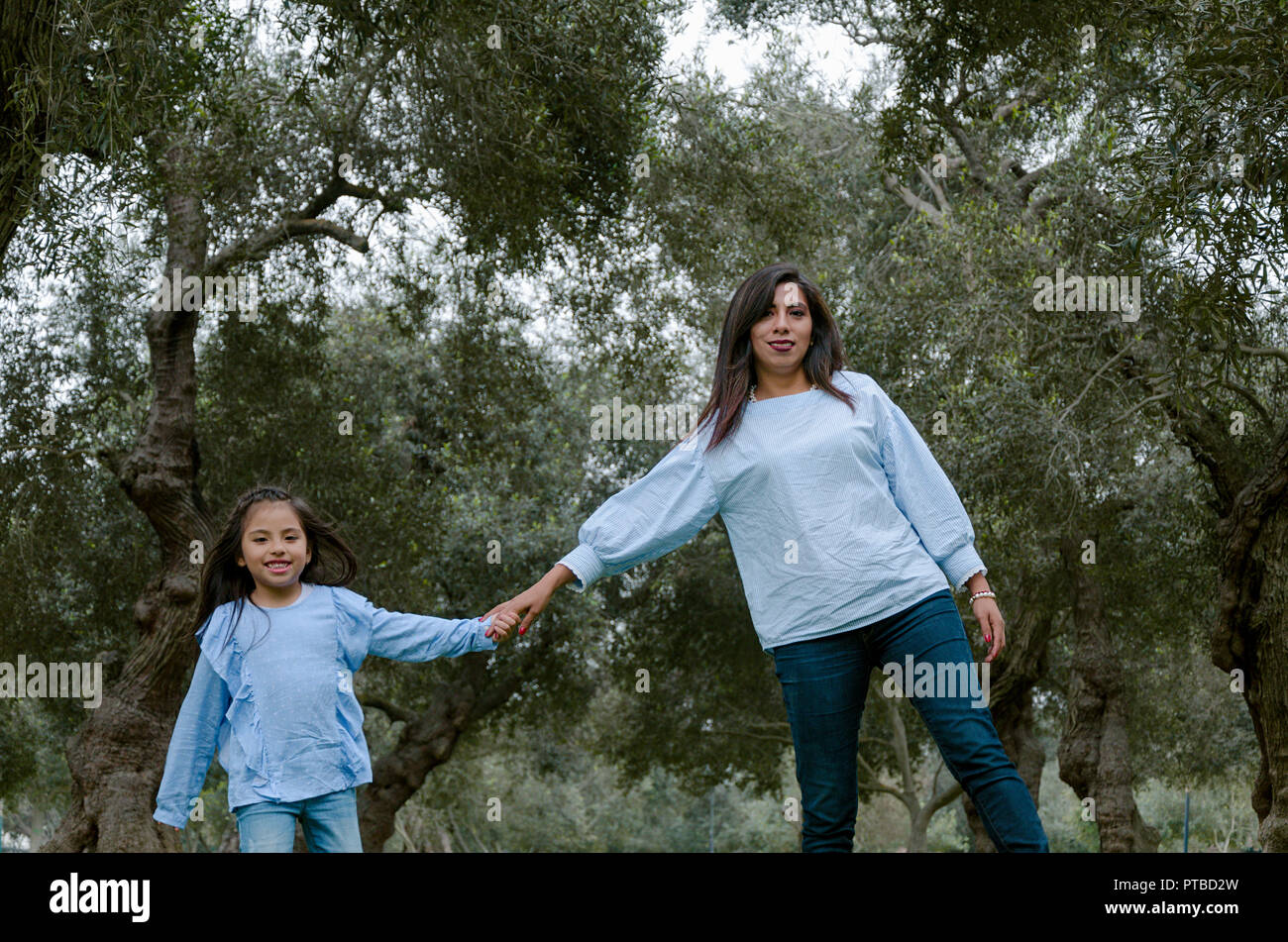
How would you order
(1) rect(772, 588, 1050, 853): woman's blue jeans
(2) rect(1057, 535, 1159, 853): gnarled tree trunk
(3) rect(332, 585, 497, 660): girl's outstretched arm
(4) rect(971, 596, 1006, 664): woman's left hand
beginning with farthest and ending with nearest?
1. (2) rect(1057, 535, 1159, 853): gnarled tree trunk
2. (3) rect(332, 585, 497, 660): girl's outstretched arm
3. (4) rect(971, 596, 1006, 664): woman's left hand
4. (1) rect(772, 588, 1050, 853): woman's blue jeans

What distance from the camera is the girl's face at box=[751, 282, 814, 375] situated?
3.67 m

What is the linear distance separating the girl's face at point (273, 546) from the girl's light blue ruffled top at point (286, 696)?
0.10 meters

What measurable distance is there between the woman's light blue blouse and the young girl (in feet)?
1.88

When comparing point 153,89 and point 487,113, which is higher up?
point 487,113

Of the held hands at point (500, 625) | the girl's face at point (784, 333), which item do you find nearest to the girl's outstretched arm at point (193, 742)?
the held hands at point (500, 625)

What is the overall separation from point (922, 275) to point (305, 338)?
20.7ft

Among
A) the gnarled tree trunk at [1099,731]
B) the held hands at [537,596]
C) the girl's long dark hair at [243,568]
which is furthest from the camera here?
the gnarled tree trunk at [1099,731]

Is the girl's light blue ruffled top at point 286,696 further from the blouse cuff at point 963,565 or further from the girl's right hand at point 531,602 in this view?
the blouse cuff at point 963,565

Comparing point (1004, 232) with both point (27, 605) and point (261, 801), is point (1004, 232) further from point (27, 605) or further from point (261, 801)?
point (27, 605)

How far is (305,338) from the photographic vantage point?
13023 mm

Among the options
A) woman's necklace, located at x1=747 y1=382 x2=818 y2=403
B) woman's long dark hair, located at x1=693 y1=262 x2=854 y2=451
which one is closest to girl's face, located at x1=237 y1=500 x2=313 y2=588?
woman's long dark hair, located at x1=693 y1=262 x2=854 y2=451

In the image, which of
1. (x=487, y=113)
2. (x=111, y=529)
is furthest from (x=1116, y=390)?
(x=111, y=529)

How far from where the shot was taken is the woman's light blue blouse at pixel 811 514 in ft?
11.1

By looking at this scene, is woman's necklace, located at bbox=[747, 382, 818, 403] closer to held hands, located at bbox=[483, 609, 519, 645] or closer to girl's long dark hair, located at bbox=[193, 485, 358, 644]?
held hands, located at bbox=[483, 609, 519, 645]
